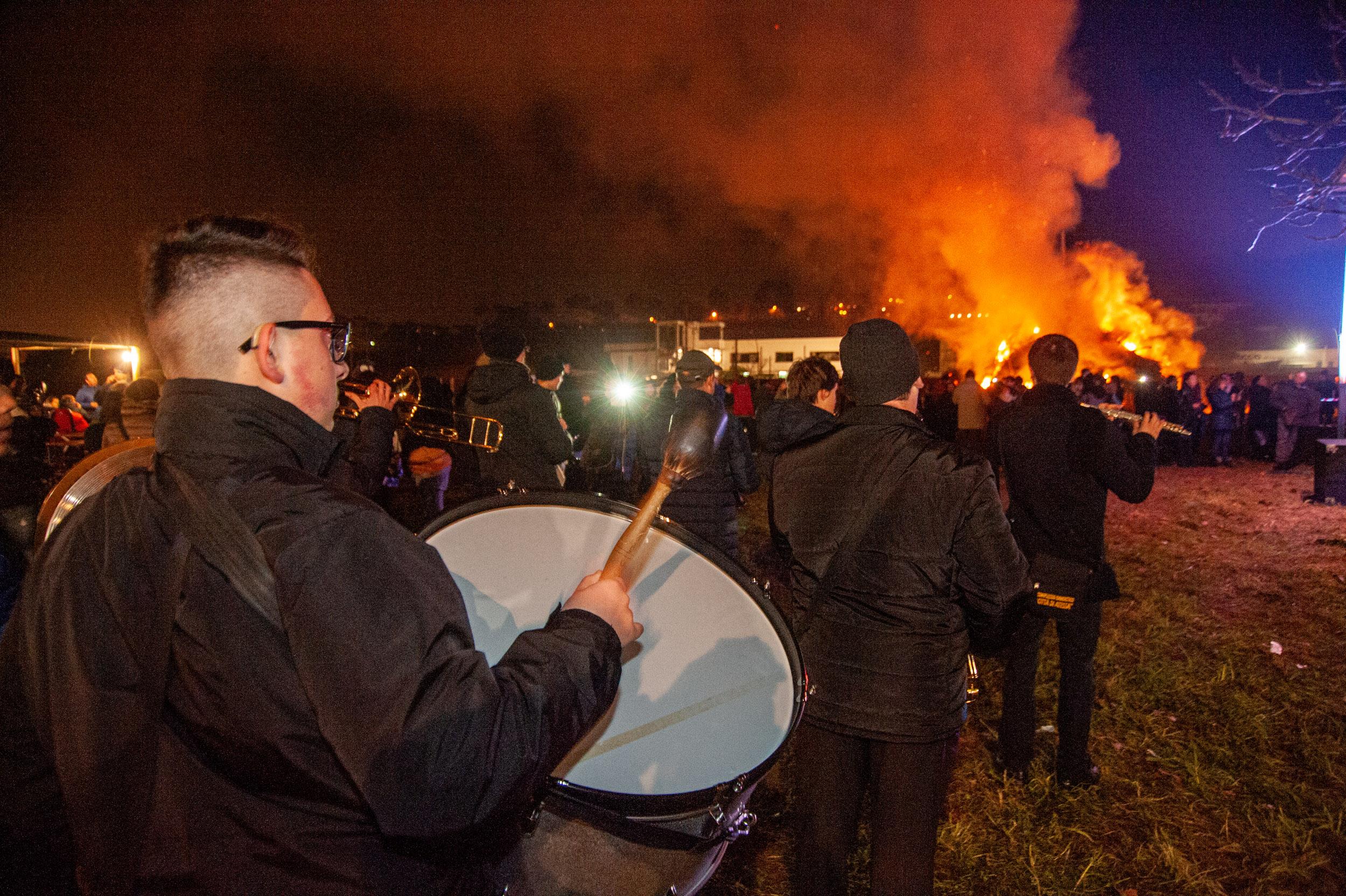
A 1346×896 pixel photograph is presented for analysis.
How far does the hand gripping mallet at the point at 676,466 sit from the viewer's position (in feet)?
4.64

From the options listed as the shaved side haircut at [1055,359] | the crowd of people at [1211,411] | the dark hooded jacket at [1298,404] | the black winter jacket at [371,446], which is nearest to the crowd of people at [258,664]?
the black winter jacket at [371,446]

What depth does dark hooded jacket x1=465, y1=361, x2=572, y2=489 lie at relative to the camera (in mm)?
5277

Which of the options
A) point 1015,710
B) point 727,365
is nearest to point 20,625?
point 1015,710

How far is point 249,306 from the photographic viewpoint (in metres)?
1.27

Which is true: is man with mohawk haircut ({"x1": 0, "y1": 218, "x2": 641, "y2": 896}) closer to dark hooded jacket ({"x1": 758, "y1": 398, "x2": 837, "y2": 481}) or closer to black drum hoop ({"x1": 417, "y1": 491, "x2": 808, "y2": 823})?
black drum hoop ({"x1": 417, "y1": 491, "x2": 808, "y2": 823})

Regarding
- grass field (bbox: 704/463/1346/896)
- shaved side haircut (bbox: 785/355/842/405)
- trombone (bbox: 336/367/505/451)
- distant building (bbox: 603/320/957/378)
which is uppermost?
distant building (bbox: 603/320/957/378)

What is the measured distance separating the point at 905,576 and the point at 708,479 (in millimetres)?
2266

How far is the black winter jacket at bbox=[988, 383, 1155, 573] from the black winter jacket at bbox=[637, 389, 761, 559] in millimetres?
1705

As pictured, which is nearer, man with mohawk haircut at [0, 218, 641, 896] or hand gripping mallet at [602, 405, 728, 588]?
man with mohawk haircut at [0, 218, 641, 896]

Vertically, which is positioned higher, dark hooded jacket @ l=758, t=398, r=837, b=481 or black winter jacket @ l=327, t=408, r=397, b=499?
dark hooded jacket @ l=758, t=398, r=837, b=481

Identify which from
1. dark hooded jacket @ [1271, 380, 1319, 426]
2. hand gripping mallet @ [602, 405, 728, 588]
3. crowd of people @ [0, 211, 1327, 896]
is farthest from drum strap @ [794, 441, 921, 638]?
dark hooded jacket @ [1271, 380, 1319, 426]

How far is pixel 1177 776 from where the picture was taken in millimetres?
3811

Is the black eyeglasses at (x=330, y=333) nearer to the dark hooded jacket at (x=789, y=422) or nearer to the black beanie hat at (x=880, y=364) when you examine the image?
the black beanie hat at (x=880, y=364)

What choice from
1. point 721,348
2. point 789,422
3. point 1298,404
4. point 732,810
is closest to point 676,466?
point 732,810
